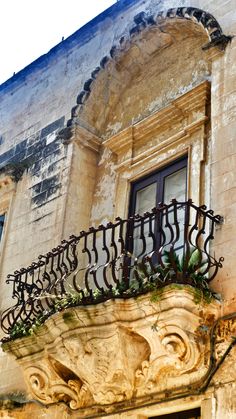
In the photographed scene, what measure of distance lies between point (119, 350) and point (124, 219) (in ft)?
7.19

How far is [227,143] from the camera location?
297 inches

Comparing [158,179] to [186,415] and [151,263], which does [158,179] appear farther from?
[186,415]

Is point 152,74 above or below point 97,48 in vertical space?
below

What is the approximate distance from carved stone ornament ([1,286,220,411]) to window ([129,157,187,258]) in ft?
4.91

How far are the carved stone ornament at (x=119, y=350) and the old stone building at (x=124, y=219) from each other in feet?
0.05

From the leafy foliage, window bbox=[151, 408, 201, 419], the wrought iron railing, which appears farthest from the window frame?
window bbox=[151, 408, 201, 419]

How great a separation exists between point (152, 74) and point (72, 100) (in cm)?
130

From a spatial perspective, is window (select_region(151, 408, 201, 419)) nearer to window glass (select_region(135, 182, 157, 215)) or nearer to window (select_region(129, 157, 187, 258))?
window (select_region(129, 157, 187, 258))

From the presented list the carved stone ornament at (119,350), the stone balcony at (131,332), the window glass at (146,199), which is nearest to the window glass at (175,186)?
the window glass at (146,199)

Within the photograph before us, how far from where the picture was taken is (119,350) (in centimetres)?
712

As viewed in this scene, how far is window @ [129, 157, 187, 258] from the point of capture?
862 centimetres

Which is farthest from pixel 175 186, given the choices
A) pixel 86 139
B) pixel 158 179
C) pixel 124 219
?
pixel 86 139

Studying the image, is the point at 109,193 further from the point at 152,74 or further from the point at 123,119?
the point at 152,74

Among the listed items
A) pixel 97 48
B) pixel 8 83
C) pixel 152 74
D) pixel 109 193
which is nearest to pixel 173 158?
pixel 109 193
